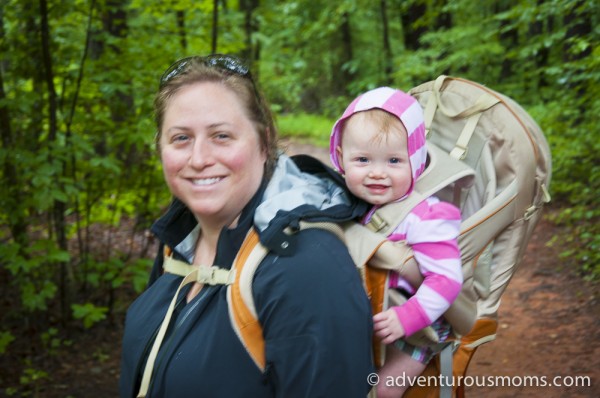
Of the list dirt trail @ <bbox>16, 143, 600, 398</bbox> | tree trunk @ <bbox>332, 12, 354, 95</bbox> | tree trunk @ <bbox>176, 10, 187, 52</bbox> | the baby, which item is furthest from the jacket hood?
tree trunk @ <bbox>332, 12, 354, 95</bbox>

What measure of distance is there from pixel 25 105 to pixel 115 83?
74 cm

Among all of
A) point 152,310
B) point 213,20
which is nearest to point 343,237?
point 152,310

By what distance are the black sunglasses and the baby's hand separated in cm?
89

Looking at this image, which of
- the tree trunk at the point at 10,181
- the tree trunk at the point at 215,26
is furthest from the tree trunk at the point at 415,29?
the tree trunk at the point at 10,181

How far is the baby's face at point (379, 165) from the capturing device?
201cm

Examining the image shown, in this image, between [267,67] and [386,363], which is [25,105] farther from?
[267,67]

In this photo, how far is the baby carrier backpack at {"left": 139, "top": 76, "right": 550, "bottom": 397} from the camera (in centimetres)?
182

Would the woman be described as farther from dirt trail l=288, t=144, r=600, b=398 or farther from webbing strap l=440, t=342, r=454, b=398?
dirt trail l=288, t=144, r=600, b=398

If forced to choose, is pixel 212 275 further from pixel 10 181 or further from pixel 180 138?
pixel 10 181

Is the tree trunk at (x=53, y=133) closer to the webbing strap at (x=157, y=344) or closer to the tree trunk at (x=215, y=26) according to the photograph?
the tree trunk at (x=215, y=26)

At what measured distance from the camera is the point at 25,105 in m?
4.76

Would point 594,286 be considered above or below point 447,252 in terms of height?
below

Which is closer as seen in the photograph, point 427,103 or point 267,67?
point 427,103

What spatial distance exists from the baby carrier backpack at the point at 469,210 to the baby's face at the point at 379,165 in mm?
58
